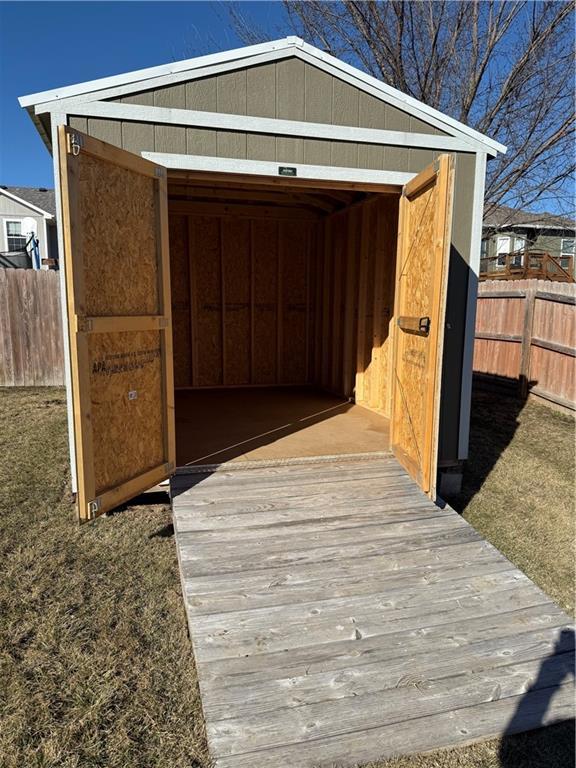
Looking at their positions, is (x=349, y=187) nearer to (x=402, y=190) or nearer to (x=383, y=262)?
(x=402, y=190)

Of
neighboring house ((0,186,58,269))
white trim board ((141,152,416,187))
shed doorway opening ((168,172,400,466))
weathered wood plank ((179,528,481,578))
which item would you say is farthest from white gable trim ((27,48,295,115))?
neighboring house ((0,186,58,269))

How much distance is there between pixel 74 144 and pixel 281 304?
Answer: 564 centimetres

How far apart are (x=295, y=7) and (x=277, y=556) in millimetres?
11536

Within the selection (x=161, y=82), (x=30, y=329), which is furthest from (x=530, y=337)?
(x=30, y=329)

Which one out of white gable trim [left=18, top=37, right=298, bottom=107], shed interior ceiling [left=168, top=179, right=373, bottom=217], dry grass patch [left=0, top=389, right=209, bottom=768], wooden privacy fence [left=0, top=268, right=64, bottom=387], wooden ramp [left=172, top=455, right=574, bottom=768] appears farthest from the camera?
wooden privacy fence [left=0, top=268, right=64, bottom=387]

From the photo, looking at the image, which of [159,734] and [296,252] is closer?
[159,734]

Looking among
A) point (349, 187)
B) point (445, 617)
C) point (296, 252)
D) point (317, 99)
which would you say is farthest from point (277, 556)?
point (296, 252)

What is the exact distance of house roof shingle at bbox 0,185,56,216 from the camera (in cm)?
1984

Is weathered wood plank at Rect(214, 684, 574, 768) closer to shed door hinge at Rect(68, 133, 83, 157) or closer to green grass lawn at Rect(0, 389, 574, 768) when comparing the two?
green grass lawn at Rect(0, 389, 574, 768)

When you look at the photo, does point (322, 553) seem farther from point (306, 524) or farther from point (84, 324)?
point (84, 324)

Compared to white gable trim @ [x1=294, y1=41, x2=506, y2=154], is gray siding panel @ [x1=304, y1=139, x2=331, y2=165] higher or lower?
lower

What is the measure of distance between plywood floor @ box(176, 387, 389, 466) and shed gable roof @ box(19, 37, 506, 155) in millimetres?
2945

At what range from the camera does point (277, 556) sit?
3.42m

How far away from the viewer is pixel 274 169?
4.47m
